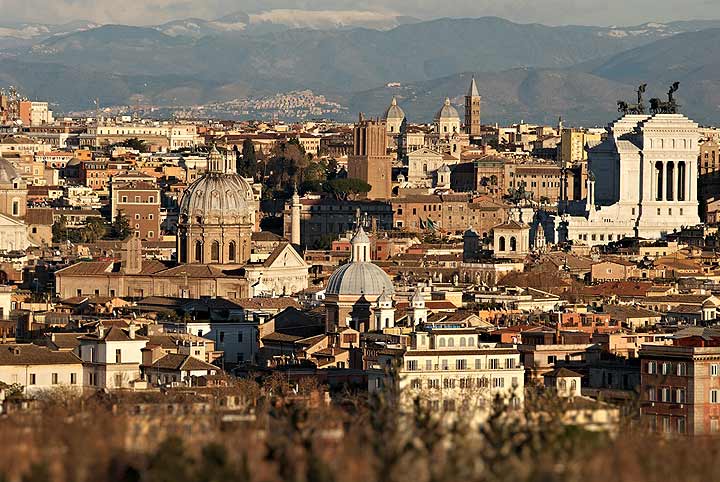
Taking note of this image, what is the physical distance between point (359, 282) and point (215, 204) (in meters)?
26.0

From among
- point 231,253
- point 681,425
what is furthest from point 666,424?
point 231,253

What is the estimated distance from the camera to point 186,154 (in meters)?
184

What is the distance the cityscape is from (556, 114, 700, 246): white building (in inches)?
5.6

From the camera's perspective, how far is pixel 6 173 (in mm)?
132625

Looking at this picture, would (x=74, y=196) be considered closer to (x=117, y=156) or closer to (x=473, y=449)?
(x=117, y=156)

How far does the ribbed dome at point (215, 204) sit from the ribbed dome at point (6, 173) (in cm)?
2491

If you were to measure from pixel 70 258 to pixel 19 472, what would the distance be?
268 ft

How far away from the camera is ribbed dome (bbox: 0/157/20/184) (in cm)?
13212

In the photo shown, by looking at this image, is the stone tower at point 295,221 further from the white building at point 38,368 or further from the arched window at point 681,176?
the white building at point 38,368

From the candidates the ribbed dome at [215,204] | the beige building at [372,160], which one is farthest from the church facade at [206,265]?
the beige building at [372,160]

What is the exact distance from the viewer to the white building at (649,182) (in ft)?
447

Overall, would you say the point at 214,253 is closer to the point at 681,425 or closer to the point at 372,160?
the point at 681,425

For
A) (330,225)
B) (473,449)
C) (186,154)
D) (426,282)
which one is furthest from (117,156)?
(473,449)

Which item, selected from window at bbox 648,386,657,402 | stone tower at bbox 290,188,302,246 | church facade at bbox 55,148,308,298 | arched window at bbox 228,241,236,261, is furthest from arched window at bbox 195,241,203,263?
window at bbox 648,386,657,402
